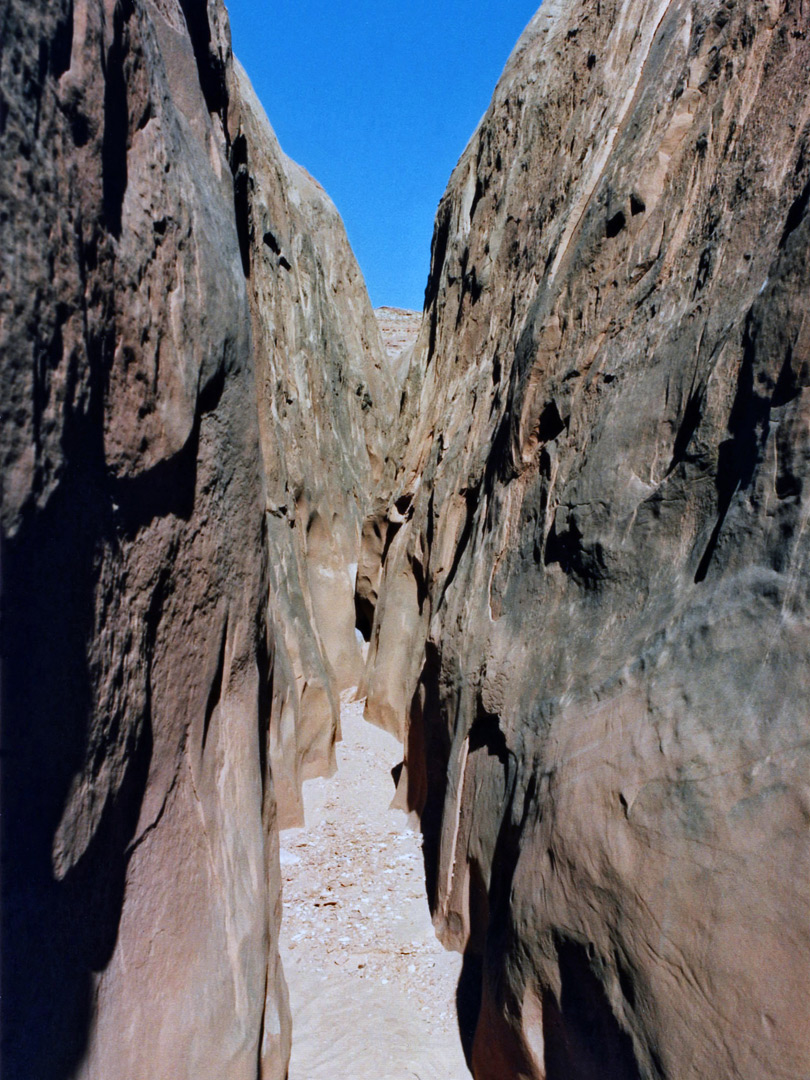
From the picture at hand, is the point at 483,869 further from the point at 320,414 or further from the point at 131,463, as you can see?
the point at 320,414

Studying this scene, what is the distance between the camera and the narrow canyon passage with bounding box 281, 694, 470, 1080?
347 centimetres

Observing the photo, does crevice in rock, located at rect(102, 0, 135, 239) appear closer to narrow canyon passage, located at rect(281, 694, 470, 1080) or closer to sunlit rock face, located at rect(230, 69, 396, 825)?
sunlit rock face, located at rect(230, 69, 396, 825)

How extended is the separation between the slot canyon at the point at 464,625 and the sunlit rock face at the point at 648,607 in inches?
0.7

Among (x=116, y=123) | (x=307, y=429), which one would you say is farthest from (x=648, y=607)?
(x=307, y=429)

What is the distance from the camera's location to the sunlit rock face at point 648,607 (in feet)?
6.79

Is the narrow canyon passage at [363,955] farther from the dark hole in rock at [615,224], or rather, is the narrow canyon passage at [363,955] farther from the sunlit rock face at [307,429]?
the dark hole in rock at [615,224]

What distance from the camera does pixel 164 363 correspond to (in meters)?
2.35

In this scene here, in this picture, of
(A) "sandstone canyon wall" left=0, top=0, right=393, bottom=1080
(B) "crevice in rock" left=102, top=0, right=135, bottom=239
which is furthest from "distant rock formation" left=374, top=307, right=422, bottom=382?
(B) "crevice in rock" left=102, top=0, right=135, bottom=239

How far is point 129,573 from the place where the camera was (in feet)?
6.91

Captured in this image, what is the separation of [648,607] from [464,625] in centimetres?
210

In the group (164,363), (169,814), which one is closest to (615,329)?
(164,363)

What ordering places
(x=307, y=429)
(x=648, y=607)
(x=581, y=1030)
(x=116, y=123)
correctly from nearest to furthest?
(x=116, y=123), (x=581, y=1030), (x=648, y=607), (x=307, y=429)

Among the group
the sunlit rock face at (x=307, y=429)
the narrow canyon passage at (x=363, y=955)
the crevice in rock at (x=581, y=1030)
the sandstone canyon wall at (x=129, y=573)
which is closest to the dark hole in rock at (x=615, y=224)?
the sandstone canyon wall at (x=129, y=573)

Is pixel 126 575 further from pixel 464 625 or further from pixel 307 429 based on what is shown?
pixel 307 429
